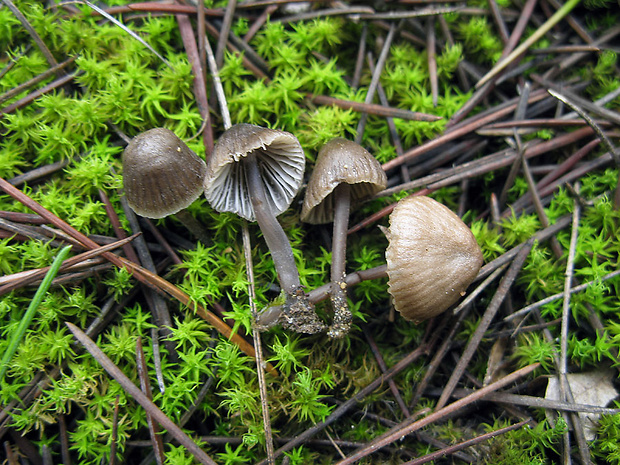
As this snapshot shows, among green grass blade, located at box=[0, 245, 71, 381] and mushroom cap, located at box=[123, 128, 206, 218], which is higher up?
mushroom cap, located at box=[123, 128, 206, 218]

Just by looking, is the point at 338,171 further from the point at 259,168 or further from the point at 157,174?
the point at 157,174

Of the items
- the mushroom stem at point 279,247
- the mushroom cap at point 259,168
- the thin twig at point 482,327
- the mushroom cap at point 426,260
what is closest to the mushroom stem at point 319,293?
the mushroom stem at point 279,247

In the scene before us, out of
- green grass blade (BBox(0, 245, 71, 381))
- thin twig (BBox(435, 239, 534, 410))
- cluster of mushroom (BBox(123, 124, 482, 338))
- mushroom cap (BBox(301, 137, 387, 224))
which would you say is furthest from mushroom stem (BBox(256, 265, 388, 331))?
green grass blade (BBox(0, 245, 71, 381))

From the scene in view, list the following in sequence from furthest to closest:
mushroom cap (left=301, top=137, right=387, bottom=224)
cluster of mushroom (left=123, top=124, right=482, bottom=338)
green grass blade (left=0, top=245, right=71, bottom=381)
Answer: mushroom cap (left=301, top=137, right=387, bottom=224)
cluster of mushroom (left=123, top=124, right=482, bottom=338)
green grass blade (left=0, top=245, right=71, bottom=381)

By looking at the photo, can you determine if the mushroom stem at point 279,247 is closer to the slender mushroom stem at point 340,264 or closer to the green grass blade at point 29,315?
the slender mushroom stem at point 340,264

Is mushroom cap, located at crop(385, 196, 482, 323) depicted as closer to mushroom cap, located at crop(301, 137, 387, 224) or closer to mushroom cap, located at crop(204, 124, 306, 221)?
mushroom cap, located at crop(301, 137, 387, 224)

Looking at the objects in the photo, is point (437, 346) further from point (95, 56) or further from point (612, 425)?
point (95, 56)

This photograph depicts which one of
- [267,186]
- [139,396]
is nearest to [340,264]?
[267,186]
